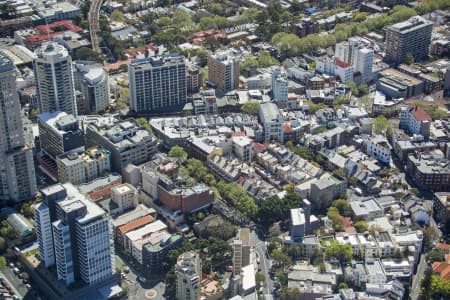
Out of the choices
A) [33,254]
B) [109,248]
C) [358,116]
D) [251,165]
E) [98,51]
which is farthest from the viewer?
[98,51]

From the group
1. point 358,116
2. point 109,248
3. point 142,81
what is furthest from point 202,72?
point 109,248

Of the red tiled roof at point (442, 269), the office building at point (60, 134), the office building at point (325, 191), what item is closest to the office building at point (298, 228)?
the office building at point (325, 191)

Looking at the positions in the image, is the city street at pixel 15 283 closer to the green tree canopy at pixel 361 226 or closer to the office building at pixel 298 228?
the office building at pixel 298 228

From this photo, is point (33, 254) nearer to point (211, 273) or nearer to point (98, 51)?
point (211, 273)

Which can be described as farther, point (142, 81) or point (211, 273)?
point (142, 81)

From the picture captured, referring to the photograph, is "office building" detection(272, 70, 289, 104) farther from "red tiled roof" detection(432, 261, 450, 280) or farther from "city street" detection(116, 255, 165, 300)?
"city street" detection(116, 255, 165, 300)

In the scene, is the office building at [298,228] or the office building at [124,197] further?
the office building at [124,197]

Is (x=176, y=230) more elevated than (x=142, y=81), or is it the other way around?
(x=142, y=81)

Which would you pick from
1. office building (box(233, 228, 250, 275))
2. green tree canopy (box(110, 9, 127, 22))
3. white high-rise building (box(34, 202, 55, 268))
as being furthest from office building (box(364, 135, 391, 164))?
green tree canopy (box(110, 9, 127, 22))
